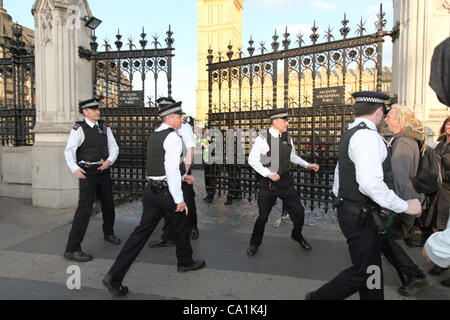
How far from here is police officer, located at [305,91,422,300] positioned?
231 cm

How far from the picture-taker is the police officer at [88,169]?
13.9ft

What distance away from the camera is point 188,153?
481cm

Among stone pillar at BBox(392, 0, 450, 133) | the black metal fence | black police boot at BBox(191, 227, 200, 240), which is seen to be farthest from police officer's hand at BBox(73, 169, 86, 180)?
stone pillar at BBox(392, 0, 450, 133)

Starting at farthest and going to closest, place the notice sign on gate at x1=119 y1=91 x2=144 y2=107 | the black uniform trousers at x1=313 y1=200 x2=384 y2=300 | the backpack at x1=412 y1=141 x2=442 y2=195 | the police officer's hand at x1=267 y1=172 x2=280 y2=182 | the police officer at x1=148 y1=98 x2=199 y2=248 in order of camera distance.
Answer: the notice sign on gate at x1=119 y1=91 x2=144 y2=107 → the police officer at x1=148 y1=98 x2=199 y2=248 → the police officer's hand at x1=267 y1=172 x2=280 y2=182 → the backpack at x1=412 y1=141 x2=442 y2=195 → the black uniform trousers at x1=313 y1=200 x2=384 y2=300

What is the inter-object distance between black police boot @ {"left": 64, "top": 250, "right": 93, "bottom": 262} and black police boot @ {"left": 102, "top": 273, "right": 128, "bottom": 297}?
1174 millimetres

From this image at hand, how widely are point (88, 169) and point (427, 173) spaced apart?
4.30 metres

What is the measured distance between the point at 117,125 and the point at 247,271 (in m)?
4.93

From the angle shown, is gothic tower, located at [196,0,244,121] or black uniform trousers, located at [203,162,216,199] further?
gothic tower, located at [196,0,244,121]

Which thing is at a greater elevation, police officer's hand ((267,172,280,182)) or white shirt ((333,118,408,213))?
white shirt ((333,118,408,213))

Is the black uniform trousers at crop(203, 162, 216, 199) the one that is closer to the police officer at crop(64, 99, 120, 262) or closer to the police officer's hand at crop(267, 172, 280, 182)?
the police officer at crop(64, 99, 120, 262)

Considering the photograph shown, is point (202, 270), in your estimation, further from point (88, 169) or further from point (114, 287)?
point (88, 169)

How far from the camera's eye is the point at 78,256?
4152 mm

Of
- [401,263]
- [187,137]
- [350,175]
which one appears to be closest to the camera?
[350,175]

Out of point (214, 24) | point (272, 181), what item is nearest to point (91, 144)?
point (272, 181)
